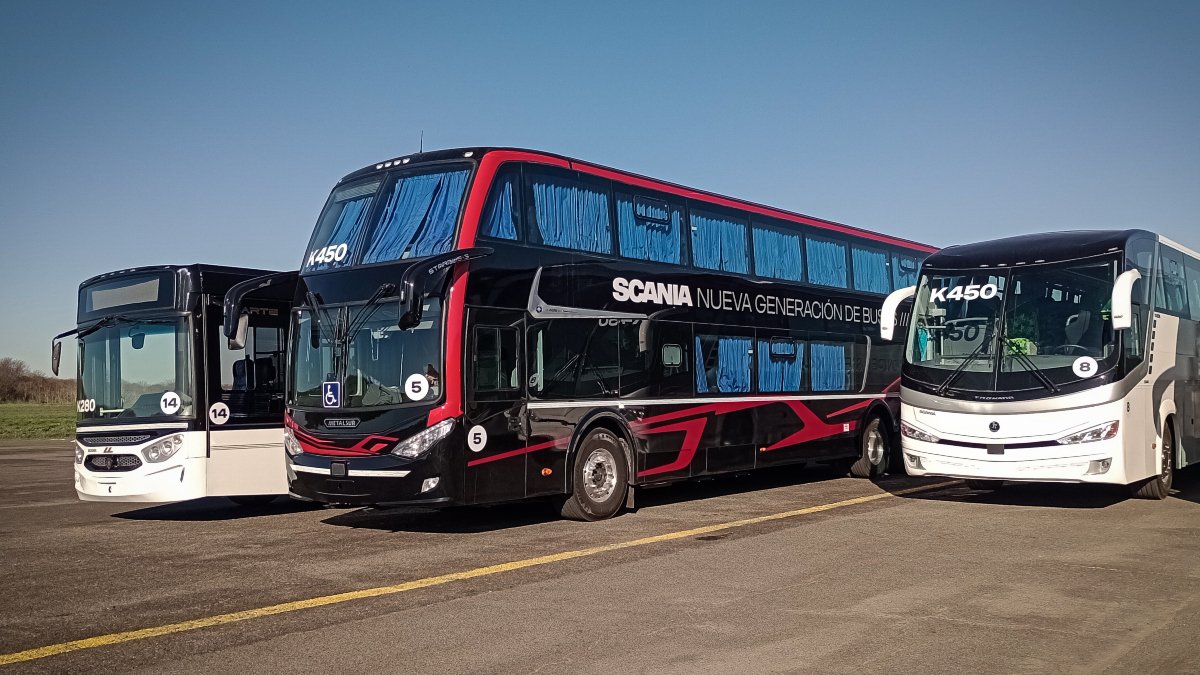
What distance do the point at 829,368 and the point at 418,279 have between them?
28.0 ft

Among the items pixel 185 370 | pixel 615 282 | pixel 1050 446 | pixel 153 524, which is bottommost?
pixel 153 524

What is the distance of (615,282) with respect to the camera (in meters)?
12.7

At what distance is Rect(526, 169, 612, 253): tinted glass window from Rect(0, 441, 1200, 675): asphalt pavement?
3186 mm

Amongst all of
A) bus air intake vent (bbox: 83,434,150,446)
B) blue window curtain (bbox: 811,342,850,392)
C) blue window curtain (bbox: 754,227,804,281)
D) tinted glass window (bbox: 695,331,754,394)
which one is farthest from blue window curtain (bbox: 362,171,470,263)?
blue window curtain (bbox: 811,342,850,392)

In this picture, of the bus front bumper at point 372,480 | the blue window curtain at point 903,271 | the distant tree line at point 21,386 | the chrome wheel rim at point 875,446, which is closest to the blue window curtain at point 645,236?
the bus front bumper at point 372,480

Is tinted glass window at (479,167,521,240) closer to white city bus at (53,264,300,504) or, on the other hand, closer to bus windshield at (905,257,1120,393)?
white city bus at (53,264,300,504)

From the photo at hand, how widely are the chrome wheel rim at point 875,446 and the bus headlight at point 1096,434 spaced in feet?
19.2

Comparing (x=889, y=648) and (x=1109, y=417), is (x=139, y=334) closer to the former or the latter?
(x=889, y=648)

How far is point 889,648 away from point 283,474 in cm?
899

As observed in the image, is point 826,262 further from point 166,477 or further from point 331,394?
point 166,477

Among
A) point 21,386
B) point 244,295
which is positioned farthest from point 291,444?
point 21,386

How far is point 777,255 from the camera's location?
15.8 meters

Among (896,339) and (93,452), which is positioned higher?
(896,339)

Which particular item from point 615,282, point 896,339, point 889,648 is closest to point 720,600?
point 889,648
